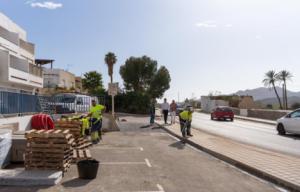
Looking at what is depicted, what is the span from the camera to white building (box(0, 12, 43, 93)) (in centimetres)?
4212

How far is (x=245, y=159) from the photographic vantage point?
12.7 metres

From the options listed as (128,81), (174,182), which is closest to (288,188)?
(174,182)

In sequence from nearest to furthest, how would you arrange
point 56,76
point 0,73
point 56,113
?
point 56,113 → point 0,73 → point 56,76

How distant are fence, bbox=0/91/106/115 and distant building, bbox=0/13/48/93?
9.32 m

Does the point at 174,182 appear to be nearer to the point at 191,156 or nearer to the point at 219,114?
the point at 191,156

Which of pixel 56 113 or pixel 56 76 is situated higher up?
pixel 56 76

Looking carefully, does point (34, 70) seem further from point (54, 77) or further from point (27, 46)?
point (54, 77)

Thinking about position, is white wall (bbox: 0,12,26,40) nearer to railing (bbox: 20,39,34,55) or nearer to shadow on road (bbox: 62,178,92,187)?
railing (bbox: 20,39,34,55)

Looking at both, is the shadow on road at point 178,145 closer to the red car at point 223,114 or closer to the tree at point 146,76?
the red car at point 223,114

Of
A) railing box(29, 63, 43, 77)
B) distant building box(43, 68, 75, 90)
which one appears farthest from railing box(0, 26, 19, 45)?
distant building box(43, 68, 75, 90)

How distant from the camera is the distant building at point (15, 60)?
4212cm

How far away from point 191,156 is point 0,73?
32096 millimetres

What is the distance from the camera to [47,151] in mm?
10453

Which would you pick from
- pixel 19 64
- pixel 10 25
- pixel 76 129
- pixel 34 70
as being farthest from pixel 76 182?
pixel 34 70
